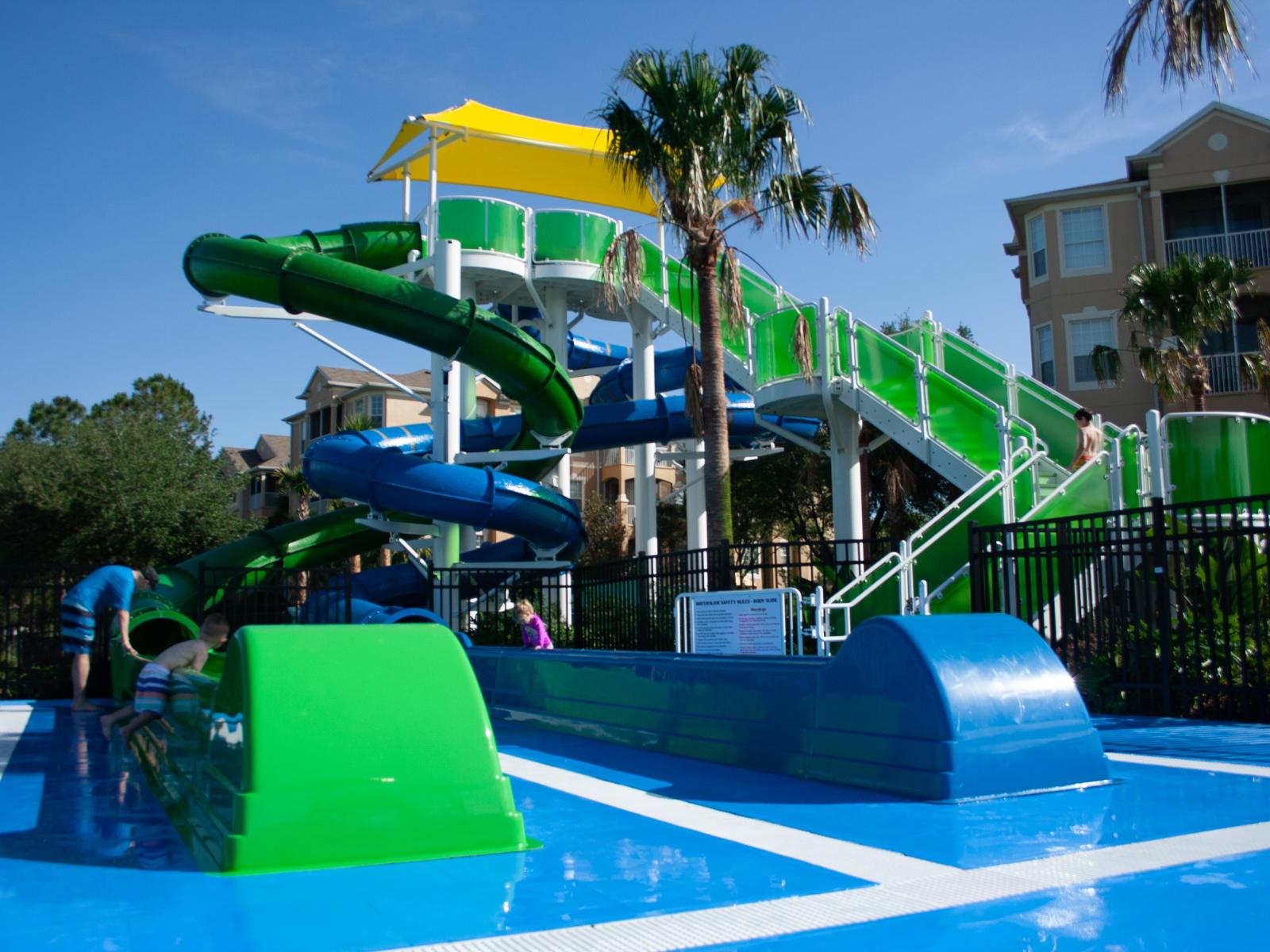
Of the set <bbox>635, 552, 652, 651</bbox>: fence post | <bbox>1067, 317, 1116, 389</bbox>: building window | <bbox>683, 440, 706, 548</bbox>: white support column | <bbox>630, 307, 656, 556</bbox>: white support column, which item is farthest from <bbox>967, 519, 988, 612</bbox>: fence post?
<bbox>1067, 317, 1116, 389</bbox>: building window

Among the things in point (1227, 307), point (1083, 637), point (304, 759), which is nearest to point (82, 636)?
point (304, 759)

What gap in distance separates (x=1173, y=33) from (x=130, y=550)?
31247 mm

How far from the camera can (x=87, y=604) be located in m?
13.2

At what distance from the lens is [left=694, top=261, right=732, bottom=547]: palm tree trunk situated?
16.4m

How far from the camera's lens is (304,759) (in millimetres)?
5020

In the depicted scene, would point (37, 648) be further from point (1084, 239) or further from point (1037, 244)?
point (1084, 239)

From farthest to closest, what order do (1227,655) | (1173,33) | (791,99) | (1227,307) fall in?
(1227,307), (791,99), (1173,33), (1227,655)

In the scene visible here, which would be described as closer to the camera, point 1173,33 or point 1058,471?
point 1173,33

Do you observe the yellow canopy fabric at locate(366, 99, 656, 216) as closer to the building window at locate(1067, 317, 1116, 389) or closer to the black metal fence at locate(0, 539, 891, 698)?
the black metal fence at locate(0, 539, 891, 698)

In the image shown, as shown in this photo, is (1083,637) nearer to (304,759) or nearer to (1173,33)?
(1173,33)

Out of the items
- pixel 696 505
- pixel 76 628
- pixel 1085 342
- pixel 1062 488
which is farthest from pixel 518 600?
pixel 1085 342

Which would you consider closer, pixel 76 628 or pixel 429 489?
pixel 76 628

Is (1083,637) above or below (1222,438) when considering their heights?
below

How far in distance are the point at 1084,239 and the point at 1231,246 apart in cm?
352
